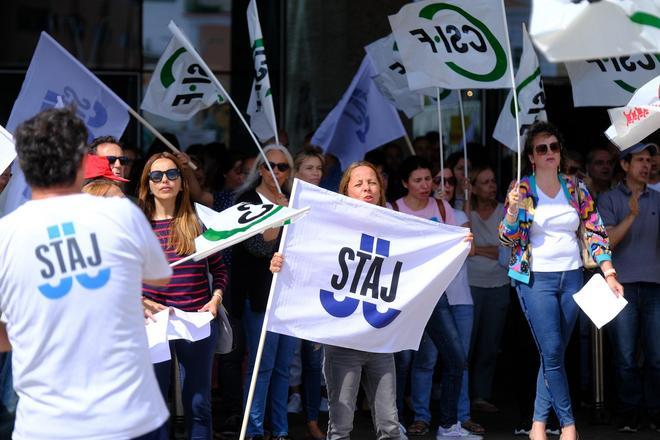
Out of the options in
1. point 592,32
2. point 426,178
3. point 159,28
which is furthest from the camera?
point 159,28

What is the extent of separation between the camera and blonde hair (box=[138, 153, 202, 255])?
7.21m

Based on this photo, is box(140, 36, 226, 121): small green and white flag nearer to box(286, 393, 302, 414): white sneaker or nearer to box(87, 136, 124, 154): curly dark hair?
box(87, 136, 124, 154): curly dark hair

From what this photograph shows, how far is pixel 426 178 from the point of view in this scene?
29.0 feet

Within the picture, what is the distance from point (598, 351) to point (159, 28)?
712cm

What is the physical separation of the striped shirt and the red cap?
41cm

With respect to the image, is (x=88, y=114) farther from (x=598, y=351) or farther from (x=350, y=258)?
(x=598, y=351)

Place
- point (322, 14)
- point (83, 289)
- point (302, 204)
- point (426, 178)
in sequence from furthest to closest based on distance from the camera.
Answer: point (322, 14) < point (426, 178) < point (302, 204) < point (83, 289)

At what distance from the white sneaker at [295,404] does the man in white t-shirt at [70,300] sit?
202 inches

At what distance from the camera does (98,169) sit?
7.04 metres

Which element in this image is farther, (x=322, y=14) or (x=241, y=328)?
(x=322, y=14)

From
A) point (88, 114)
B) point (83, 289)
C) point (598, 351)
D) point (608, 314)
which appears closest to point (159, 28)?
point (88, 114)

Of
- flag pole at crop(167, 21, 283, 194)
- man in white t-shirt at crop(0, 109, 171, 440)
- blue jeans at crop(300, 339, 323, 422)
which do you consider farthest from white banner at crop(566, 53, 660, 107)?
man in white t-shirt at crop(0, 109, 171, 440)

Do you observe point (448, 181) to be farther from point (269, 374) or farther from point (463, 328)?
point (269, 374)

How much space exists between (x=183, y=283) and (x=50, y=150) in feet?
8.85
